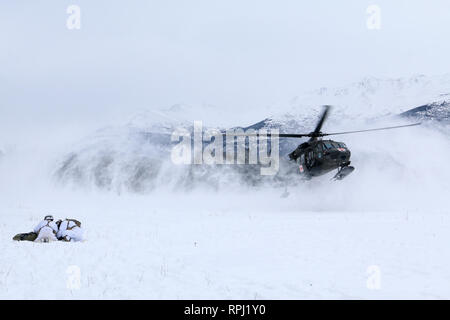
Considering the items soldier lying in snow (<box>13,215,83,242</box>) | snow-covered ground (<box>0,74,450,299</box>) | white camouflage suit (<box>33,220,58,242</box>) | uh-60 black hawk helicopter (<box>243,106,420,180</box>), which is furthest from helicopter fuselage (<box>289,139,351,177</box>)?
white camouflage suit (<box>33,220,58,242</box>)

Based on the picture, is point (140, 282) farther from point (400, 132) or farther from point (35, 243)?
point (400, 132)

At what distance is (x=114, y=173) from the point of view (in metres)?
88.6

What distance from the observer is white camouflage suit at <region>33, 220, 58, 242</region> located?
12203mm

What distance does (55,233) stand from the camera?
12859 mm

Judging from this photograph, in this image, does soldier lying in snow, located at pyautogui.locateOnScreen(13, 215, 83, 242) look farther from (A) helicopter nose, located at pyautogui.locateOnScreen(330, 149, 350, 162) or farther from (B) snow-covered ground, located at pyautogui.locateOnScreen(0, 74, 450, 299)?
(A) helicopter nose, located at pyautogui.locateOnScreen(330, 149, 350, 162)

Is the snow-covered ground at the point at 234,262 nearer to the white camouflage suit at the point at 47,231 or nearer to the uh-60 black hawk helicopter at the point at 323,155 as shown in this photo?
the white camouflage suit at the point at 47,231

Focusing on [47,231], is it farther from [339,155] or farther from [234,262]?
[339,155]

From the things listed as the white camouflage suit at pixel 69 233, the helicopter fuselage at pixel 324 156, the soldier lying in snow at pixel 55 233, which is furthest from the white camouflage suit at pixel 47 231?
the helicopter fuselage at pixel 324 156

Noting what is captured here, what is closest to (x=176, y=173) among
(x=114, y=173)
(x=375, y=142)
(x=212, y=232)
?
(x=114, y=173)

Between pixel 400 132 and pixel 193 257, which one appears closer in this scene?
pixel 193 257

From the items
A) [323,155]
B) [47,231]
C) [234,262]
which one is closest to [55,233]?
[47,231]
